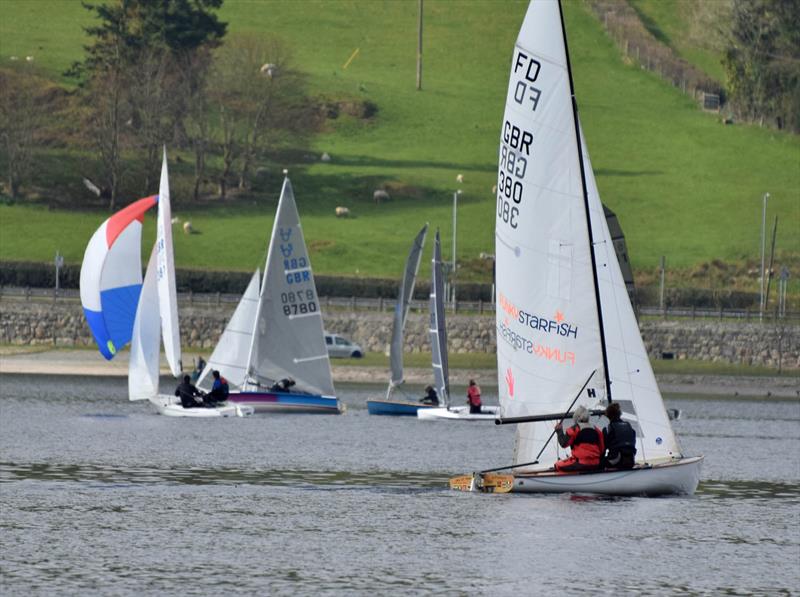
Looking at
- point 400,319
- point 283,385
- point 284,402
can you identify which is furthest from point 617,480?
point 400,319

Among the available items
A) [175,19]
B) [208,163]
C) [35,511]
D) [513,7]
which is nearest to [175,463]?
[35,511]

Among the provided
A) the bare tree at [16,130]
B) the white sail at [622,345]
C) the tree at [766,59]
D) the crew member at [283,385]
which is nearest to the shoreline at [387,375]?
the crew member at [283,385]

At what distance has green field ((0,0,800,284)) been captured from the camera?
4067 inches

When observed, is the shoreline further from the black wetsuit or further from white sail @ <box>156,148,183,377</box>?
the black wetsuit

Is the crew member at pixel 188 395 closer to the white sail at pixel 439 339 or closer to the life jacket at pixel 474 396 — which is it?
the white sail at pixel 439 339

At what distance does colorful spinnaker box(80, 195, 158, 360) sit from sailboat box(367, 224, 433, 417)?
8.55m

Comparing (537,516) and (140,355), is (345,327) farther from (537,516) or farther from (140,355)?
(537,516)

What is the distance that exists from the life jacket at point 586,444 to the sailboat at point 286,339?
950 inches

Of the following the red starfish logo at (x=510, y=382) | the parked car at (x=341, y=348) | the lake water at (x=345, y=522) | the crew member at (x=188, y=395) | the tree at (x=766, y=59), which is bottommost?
the lake water at (x=345, y=522)

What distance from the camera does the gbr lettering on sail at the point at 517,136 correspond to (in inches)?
1337

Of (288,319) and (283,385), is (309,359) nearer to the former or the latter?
(283,385)

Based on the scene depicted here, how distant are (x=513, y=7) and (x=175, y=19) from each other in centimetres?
5007

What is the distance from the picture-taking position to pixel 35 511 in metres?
33.3

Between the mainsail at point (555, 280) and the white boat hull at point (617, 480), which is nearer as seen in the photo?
the mainsail at point (555, 280)
